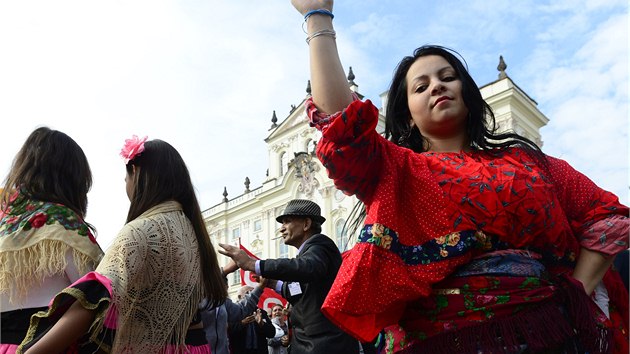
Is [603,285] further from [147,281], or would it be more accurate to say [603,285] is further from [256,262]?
[256,262]

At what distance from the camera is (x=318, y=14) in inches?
64.9

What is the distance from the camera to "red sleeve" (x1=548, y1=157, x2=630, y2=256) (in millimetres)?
1671

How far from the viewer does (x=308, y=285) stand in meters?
3.99

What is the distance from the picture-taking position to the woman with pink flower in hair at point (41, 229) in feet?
8.27

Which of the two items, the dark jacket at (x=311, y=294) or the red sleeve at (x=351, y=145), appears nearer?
the red sleeve at (x=351, y=145)

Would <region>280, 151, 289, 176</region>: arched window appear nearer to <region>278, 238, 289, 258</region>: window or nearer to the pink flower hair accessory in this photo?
<region>278, 238, 289, 258</region>: window

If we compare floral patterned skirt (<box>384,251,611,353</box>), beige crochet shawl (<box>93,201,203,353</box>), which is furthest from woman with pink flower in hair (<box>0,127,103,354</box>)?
floral patterned skirt (<box>384,251,611,353</box>)

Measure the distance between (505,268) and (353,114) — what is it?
0.60 metres

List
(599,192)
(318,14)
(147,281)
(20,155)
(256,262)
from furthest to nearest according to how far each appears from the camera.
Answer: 1. (256,262)
2. (20,155)
3. (147,281)
4. (599,192)
5. (318,14)

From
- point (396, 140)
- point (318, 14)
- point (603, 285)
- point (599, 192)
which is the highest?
point (318, 14)

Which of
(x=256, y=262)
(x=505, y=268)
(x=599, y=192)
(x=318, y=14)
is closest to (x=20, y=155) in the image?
(x=256, y=262)

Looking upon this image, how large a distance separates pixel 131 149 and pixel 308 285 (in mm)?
1828

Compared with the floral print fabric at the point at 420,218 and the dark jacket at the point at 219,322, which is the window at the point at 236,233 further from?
the floral print fabric at the point at 420,218

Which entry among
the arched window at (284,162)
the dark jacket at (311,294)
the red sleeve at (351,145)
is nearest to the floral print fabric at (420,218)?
the red sleeve at (351,145)
